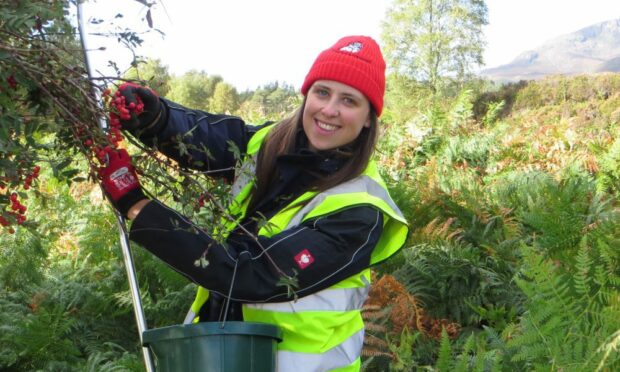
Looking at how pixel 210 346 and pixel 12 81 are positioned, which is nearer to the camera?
pixel 12 81

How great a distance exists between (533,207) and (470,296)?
84cm

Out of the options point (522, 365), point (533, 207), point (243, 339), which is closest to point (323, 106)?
point (243, 339)

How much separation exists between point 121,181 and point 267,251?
1.72 ft

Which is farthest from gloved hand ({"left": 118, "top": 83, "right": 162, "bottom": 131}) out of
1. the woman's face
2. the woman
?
the woman's face

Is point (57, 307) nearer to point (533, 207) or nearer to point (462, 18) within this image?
point (533, 207)

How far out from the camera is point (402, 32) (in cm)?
4212

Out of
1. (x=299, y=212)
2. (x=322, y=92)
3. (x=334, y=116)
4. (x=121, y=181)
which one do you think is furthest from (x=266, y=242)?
(x=322, y=92)

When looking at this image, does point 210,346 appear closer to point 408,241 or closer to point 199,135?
point 199,135

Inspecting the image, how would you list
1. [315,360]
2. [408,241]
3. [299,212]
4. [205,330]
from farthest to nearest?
[408,241] → [299,212] → [315,360] → [205,330]

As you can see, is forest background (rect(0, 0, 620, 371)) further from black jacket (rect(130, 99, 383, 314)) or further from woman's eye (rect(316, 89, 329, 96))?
woman's eye (rect(316, 89, 329, 96))

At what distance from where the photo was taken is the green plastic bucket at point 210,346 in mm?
2100

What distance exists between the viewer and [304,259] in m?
2.33

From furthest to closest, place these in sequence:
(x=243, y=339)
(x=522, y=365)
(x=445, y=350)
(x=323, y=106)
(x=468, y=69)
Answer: (x=468, y=69)
(x=522, y=365)
(x=445, y=350)
(x=323, y=106)
(x=243, y=339)

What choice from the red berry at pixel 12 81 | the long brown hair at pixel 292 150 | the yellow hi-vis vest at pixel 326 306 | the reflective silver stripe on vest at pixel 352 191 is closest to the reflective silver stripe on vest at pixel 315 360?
the yellow hi-vis vest at pixel 326 306
